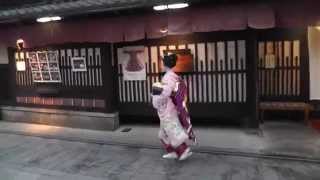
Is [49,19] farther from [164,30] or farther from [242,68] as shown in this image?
[242,68]

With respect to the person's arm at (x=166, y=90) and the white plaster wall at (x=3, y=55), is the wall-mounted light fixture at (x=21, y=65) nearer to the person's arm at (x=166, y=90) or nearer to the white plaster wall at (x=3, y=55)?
the white plaster wall at (x=3, y=55)

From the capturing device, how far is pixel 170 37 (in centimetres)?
1025

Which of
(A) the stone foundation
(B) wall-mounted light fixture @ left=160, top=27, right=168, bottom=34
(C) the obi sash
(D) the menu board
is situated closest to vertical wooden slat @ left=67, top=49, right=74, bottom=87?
(D) the menu board

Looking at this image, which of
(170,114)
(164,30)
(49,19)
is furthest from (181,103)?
(49,19)

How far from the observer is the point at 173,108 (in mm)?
7980

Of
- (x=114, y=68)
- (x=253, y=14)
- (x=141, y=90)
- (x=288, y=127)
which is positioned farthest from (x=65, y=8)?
(x=288, y=127)

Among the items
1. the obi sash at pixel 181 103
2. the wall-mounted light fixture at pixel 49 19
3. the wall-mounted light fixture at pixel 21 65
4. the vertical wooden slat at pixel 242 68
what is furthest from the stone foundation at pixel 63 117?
the vertical wooden slat at pixel 242 68

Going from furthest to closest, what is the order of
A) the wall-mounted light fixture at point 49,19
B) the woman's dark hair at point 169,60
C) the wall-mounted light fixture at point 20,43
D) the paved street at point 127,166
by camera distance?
the wall-mounted light fixture at point 20,43 → the wall-mounted light fixture at point 49,19 → the woman's dark hair at point 169,60 → the paved street at point 127,166

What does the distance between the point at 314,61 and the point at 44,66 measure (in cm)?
832

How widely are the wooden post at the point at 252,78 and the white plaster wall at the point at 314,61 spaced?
2013mm

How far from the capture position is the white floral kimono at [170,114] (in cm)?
787

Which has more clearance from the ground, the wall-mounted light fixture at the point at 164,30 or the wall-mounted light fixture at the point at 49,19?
the wall-mounted light fixture at the point at 49,19

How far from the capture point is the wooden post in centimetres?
958

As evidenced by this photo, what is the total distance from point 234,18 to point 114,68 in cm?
404
